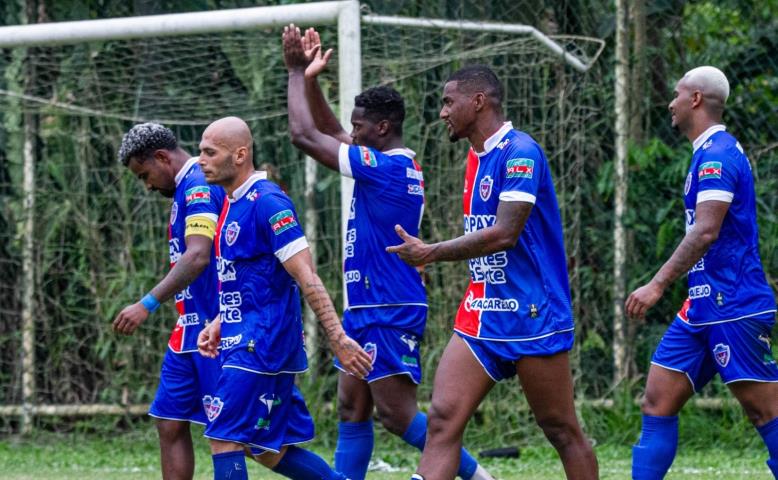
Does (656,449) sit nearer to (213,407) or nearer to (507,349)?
(507,349)

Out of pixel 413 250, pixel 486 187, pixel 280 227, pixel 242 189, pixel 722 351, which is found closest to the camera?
pixel 413 250

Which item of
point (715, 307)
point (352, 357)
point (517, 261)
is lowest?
point (352, 357)

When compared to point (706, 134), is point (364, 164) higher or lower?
lower

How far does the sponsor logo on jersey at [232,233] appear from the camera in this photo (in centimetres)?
583

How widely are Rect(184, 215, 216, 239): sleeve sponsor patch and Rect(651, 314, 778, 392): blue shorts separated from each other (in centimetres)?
224

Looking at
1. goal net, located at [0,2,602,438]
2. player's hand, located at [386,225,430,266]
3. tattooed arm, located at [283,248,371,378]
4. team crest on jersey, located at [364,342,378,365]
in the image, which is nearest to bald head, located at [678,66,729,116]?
player's hand, located at [386,225,430,266]

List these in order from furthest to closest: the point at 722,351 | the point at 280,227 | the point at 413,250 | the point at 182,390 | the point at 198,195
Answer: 1. the point at 182,390
2. the point at 198,195
3. the point at 722,351
4. the point at 280,227
5. the point at 413,250

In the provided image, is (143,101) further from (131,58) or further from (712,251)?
(712,251)

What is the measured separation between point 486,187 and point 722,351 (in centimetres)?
149

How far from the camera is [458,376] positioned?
548 centimetres

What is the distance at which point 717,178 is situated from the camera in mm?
6059

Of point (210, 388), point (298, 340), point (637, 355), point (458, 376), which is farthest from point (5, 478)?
point (637, 355)

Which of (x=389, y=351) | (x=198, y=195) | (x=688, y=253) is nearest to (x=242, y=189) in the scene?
(x=198, y=195)

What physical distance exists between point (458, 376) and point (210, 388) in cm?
141
